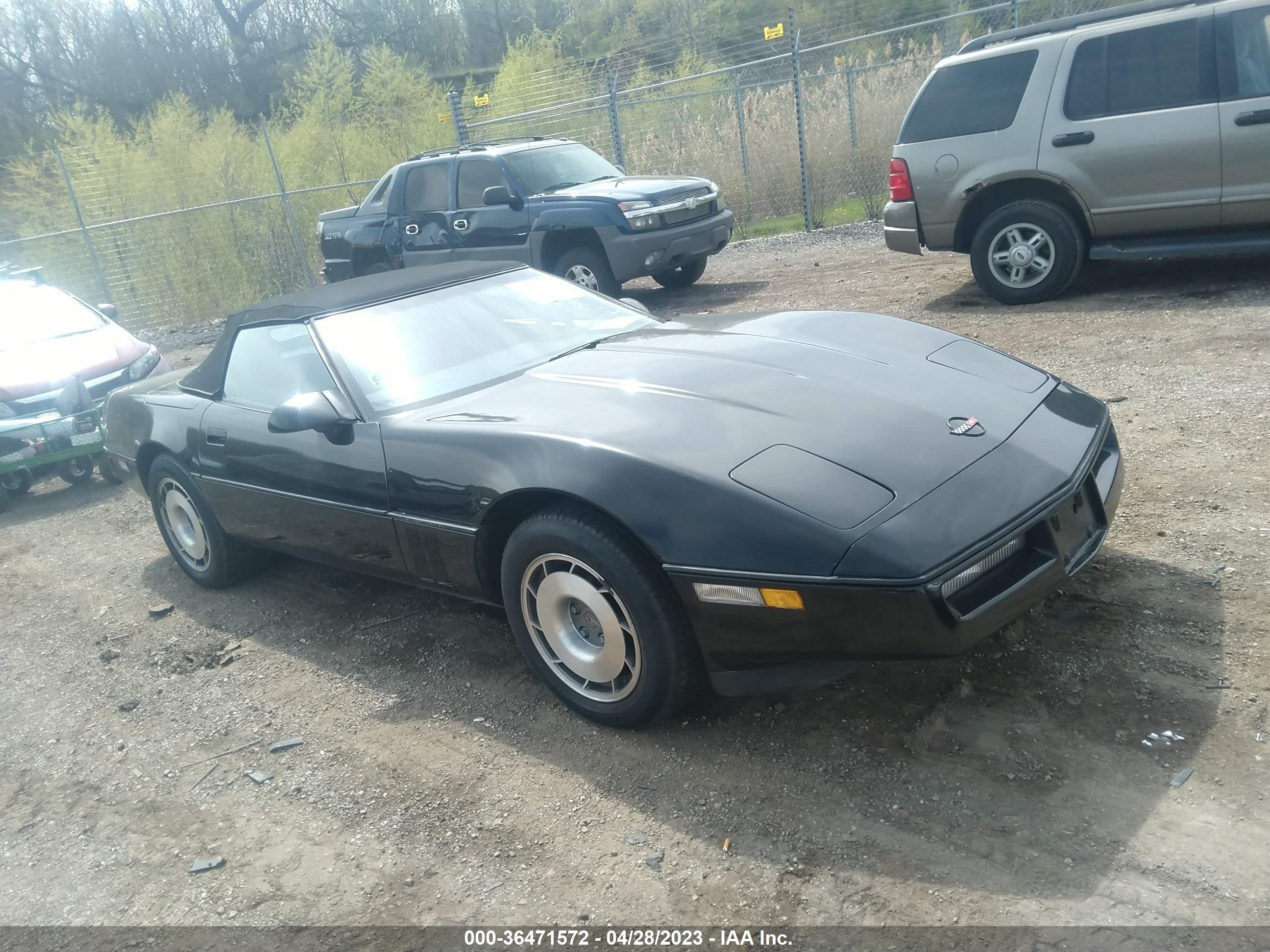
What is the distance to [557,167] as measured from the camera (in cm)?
1056

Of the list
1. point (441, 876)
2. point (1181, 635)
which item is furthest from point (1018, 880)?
point (441, 876)

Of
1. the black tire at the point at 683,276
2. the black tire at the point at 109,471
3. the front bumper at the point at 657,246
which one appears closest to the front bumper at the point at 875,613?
the black tire at the point at 109,471

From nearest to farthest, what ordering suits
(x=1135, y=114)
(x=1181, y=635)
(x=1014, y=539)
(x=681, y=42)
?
(x=1014, y=539) < (x=1181, y=635) < (x=1135, y=114) < (x=681, y=42)

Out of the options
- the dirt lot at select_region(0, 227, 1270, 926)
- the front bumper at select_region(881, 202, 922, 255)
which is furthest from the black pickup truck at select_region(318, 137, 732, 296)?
the dirt lot at select_region(0, 227, 1270, 926)

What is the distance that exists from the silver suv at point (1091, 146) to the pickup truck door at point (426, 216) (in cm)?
491

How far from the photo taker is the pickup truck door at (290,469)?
3.65 meters

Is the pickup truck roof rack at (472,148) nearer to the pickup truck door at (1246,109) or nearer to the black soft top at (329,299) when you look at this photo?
the black soft top at (329,299)

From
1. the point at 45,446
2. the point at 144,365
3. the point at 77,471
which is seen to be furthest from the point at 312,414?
the point at 144,365

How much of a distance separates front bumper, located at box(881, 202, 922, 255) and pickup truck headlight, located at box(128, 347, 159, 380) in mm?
6238

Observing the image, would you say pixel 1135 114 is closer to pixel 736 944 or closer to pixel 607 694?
pixel 607 694

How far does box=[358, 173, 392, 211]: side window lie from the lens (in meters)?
11.1

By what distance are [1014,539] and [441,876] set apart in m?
1.80

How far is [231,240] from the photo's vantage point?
16.4 meters

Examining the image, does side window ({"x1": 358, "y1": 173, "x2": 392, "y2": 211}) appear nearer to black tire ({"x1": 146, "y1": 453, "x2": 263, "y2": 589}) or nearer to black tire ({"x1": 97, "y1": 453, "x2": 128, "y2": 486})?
black tire ({"x1": 97, "y1": 453, "x2": 128, "y2": 486})
